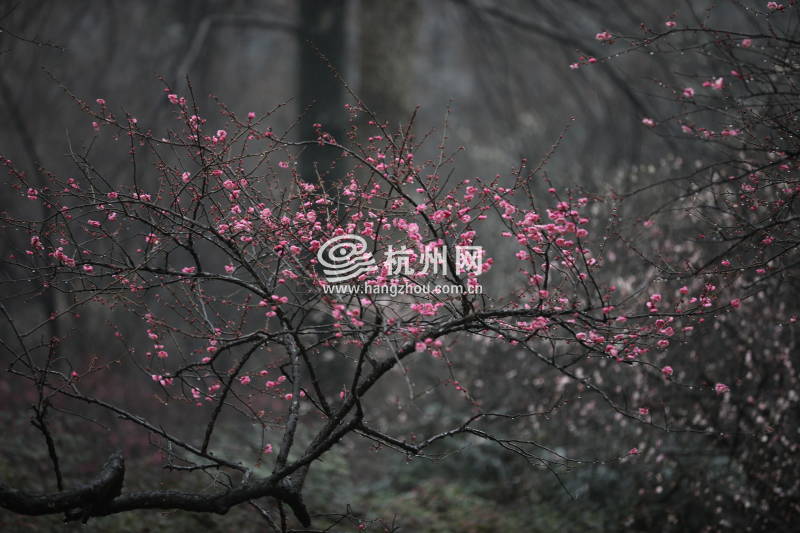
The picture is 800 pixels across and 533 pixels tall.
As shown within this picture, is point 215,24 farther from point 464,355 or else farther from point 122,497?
point 122,497

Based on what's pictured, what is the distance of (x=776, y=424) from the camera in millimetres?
5035

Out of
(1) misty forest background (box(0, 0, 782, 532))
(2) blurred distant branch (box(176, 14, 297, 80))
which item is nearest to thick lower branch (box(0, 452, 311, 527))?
(1) misty forest background (box(0, 0, 782, 532))

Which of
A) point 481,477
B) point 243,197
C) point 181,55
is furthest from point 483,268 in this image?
point 181,55

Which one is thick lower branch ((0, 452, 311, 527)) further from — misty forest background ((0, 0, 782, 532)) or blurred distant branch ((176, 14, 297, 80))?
blurred distant branch ((176, 14, 297, 80))

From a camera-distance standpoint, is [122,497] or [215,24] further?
[215,24]

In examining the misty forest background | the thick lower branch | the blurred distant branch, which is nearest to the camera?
the thick lower branch

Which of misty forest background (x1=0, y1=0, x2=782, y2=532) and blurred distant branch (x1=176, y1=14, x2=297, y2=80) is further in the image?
blurred distant branch (x1=176, y1=14, x2=297, y2=80)

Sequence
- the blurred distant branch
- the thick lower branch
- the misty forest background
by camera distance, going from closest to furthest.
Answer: the thick lower branch → the misty forest background → the blurred distant branch

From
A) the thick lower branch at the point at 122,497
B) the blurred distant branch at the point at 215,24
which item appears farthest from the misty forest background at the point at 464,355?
the thick lower branch at the point at 122,497

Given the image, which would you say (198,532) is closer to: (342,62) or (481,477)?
(481,477)

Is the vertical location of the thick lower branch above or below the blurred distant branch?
below

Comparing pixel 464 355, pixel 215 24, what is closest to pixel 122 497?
pixel 464 355

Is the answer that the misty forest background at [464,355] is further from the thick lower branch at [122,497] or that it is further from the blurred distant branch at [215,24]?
the thick lower branch at [122,497]

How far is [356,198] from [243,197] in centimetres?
54
